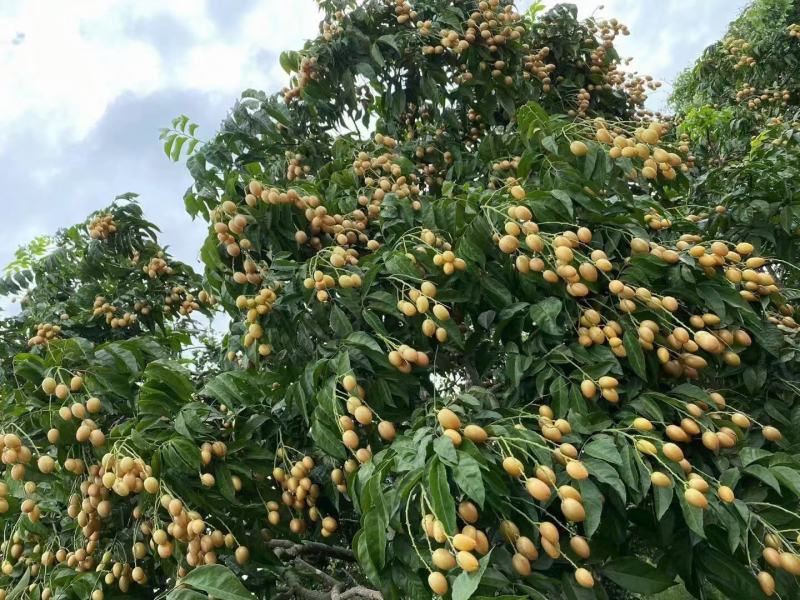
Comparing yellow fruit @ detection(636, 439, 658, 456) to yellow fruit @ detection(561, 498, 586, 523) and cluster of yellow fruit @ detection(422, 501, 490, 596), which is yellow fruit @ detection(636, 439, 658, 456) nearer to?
yellow fruit @ detection(561, 498, 586, 523)

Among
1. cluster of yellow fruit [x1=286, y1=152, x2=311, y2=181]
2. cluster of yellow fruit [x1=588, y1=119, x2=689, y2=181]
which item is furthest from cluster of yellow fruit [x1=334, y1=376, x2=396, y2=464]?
cluster of yellow fruit [x1=286, y1=152, x2=311, y2=181]

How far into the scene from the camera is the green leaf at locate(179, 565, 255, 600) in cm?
123

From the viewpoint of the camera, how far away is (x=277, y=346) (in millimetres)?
1861

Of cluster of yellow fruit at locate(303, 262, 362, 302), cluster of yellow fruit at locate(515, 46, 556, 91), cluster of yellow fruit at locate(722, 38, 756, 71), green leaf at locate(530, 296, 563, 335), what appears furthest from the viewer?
cluster of yellow fruit at locate(722, 38, 756, 71)

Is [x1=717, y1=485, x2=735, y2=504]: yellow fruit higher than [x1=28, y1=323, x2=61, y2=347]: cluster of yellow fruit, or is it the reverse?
[x1=28, y1=323, x2=61, y2=347]: cluster of yellow fruit

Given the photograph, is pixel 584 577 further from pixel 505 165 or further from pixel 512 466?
pixel 505 165

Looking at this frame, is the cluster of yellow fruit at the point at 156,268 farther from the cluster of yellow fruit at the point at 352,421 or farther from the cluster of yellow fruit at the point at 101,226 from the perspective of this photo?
the cluster of yellow fruit at the point at 352,421

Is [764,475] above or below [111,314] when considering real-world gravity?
below

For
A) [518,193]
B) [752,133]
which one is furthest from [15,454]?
[752,133]

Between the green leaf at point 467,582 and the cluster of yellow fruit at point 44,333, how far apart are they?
2.98 metres

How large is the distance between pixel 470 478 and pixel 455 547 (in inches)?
4.7

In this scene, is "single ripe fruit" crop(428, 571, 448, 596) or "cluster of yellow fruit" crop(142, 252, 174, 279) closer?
Answer: "single ripe fruit" crop(428, 571, 448, 596)

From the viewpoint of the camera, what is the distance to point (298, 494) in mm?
1789

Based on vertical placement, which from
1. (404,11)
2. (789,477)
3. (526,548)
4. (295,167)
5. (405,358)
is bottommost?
(789,477)
